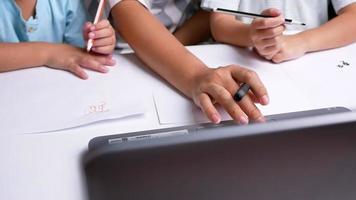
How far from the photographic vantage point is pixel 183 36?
1.00 metres

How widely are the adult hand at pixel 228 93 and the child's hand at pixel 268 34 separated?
111mm

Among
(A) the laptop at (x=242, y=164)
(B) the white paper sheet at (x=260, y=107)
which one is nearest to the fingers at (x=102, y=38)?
(B) the white paper sheet at (x=260, y=107)

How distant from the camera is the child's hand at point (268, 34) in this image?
63 cm

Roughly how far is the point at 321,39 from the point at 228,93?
11.1 inches

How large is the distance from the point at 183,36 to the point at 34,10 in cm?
35

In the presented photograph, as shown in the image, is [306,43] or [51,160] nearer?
[51,160]

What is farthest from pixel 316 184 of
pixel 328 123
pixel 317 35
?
pixel 317 35

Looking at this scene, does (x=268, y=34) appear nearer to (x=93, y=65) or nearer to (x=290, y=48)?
(x=290, y=48)

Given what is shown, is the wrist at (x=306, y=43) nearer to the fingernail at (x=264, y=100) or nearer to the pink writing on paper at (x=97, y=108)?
the fingernail at (x=264, y=100)

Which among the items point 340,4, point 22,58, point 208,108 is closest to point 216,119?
point 208,108

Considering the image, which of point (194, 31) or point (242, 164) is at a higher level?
point (242, 164)

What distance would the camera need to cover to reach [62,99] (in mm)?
577

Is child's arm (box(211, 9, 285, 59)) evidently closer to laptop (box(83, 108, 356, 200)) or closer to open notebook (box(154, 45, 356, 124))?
open notebook (box(154, 45, 356, 124))

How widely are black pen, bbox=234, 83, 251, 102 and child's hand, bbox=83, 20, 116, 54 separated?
0.25 m
